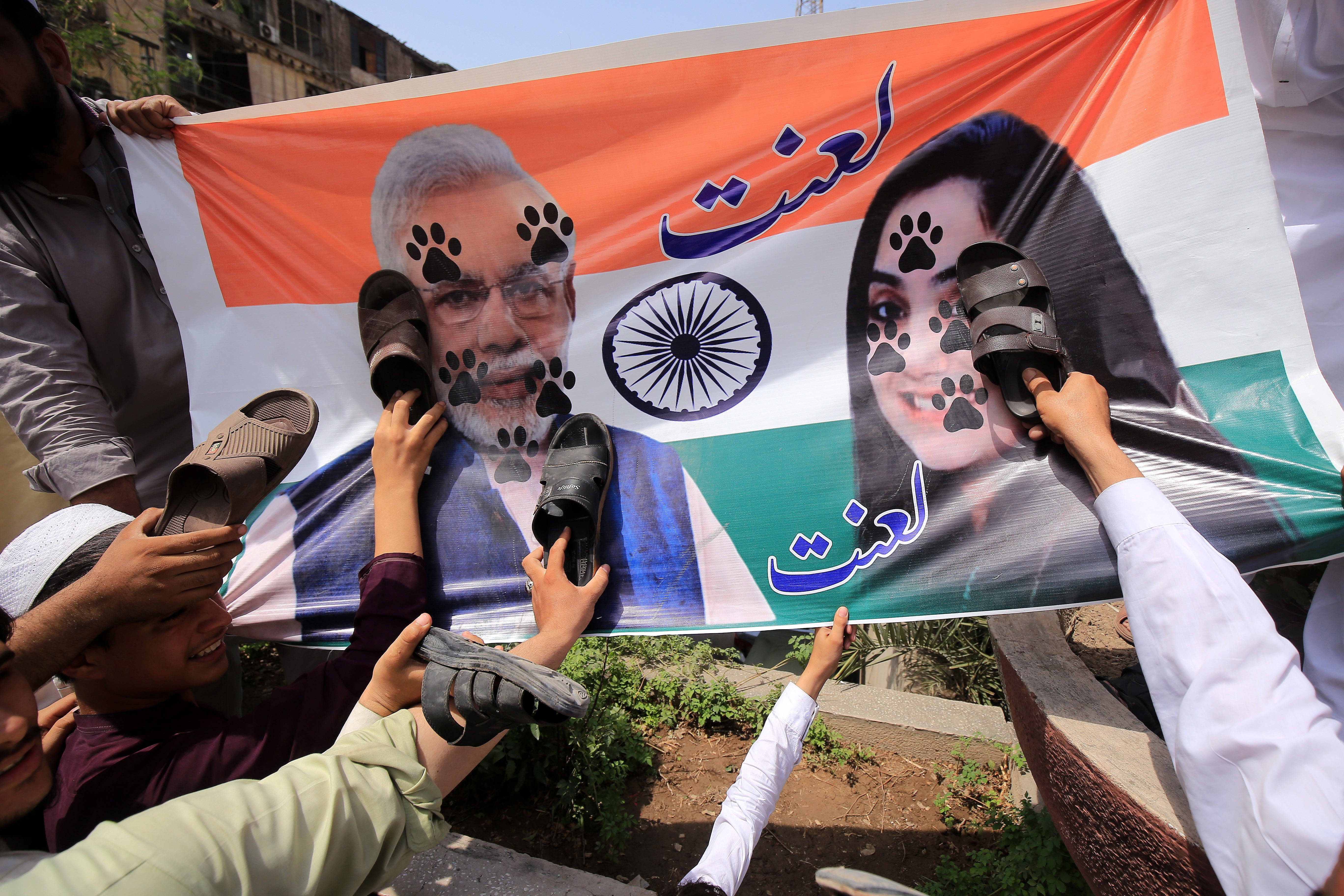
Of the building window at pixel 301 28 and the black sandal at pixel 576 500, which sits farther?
the building window at pixel 301 28

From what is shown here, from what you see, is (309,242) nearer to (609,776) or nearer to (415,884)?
(415,884)

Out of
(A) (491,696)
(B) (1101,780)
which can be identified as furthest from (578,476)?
(B) (1101,780)

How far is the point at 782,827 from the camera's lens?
2.54m

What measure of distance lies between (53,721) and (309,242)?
1457 millimetres

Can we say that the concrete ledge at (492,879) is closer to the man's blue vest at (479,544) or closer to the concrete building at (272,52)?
the man's blue vest at (479,544)

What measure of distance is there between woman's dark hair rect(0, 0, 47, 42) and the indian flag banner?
0.40 m

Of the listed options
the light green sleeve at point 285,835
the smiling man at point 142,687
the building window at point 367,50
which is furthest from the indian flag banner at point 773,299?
the building window at point 367,50

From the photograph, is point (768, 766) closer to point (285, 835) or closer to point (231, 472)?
point (285, 835)

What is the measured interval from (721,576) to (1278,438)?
4.32ft

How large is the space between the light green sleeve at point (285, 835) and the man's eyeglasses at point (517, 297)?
1233 mm

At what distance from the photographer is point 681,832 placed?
254cm

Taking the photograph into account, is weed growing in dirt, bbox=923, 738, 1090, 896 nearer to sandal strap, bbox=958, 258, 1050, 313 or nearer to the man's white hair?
sandal strap, bbox=958, 258, 1050, 313

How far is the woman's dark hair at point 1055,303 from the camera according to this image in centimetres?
161

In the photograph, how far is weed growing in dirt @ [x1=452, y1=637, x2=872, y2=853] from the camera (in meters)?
2.46
